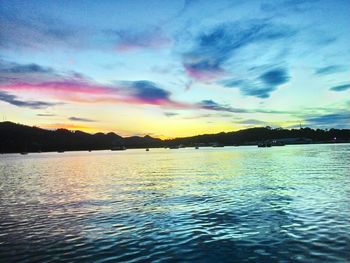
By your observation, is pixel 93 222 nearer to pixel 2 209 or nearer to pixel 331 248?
pixel 2 209

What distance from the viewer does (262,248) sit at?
2100 cm

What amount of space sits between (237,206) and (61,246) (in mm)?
18563

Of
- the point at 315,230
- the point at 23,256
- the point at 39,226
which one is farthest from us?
the point at 39,226

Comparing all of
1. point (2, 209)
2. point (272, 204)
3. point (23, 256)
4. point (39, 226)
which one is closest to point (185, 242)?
point (23, 256)

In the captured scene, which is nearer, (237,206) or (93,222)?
(93,222)

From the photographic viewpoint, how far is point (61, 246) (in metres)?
22.6

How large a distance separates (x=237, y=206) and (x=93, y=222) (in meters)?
14.2

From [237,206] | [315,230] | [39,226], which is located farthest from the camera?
[237,206]

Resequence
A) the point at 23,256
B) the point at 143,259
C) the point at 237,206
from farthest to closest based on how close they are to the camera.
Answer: the point at 237,206 → the point at 23,256 → the point at 143,259

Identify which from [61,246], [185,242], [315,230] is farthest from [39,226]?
[315,230]

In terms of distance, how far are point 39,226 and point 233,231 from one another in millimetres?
15566

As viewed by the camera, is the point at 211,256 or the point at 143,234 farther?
the point at 143,234

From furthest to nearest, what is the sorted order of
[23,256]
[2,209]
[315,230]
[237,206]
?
1. [2,209]
2. [237,206]
3. [315,230]
4. [23,256]

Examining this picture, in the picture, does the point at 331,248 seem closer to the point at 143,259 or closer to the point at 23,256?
the point at 143,259
